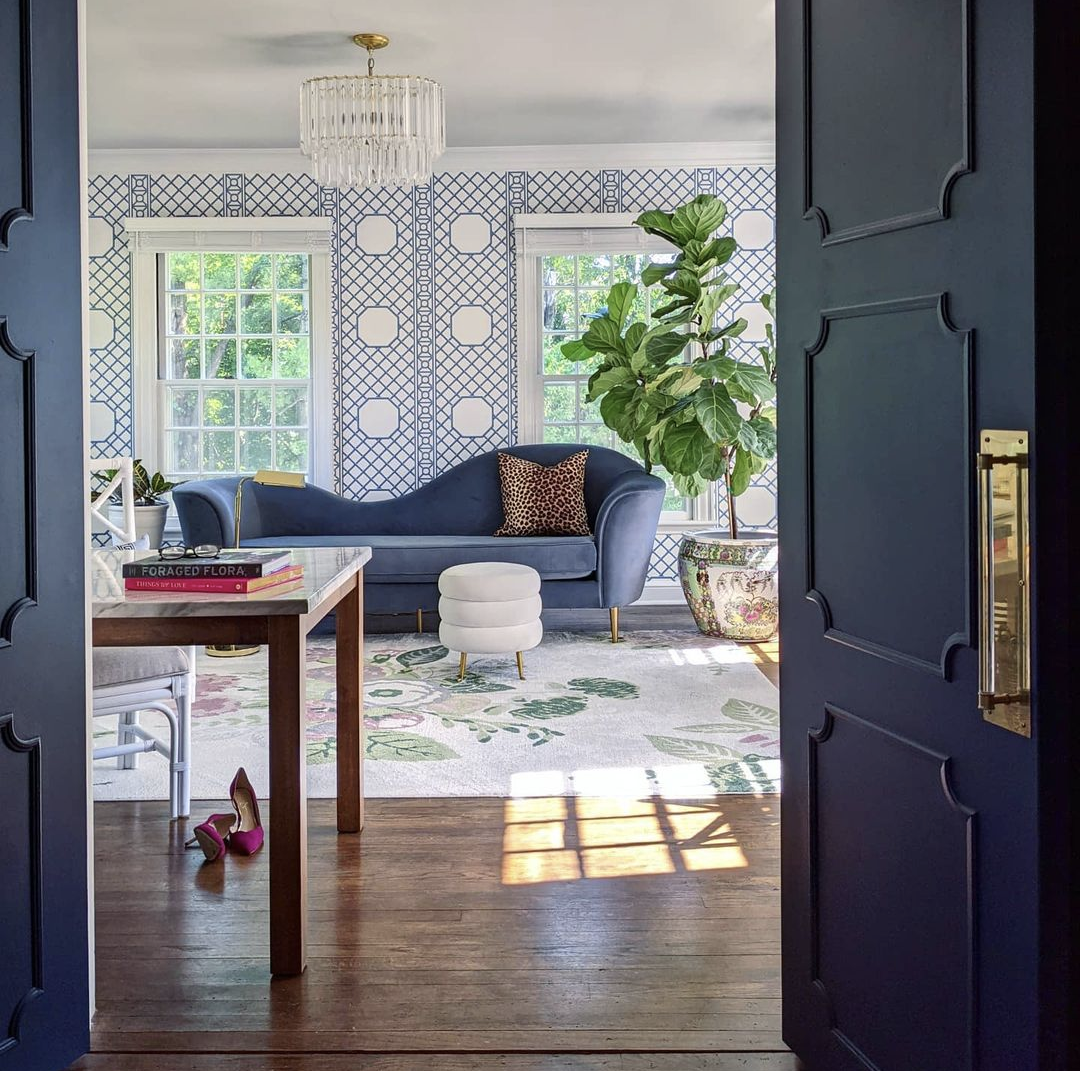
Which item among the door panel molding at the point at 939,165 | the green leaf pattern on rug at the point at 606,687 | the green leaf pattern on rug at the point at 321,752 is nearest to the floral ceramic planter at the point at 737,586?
the green leaf pattern on rug at the point at 606,687

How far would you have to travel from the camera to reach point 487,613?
5.13m

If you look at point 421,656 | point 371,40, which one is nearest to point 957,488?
point 371,40

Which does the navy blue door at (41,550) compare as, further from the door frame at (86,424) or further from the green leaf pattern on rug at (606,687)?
the green leaf pattern on rug at (606,687)

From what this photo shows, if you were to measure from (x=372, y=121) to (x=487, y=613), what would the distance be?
2.13 meters

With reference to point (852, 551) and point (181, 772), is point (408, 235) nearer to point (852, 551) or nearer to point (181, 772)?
point (181, 772)

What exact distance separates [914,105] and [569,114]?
5.21m

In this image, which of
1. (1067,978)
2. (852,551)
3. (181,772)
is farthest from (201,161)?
(1067,978)

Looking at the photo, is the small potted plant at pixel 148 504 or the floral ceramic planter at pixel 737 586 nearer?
the floral ceramic planter at pixel 737 586

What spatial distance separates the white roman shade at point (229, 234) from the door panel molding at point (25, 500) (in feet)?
18.7

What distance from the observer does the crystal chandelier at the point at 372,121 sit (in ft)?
15.7

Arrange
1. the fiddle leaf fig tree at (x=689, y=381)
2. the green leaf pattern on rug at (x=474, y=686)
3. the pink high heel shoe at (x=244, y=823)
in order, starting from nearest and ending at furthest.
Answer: the pink high heel shoe at (x=244, y=823)
the green leaf pattern on rug at (x=474, y=686)
the fiddle leaf fig tree at (x=689, y=381)

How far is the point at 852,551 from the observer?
1.74m

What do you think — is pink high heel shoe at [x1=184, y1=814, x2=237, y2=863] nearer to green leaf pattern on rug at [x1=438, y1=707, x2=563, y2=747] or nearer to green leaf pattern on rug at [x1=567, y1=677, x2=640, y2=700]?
green leaf pattern on rug at [x1=438, y1=707, x2=563, y2=747]

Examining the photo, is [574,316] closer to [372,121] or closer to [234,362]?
[234,362]
